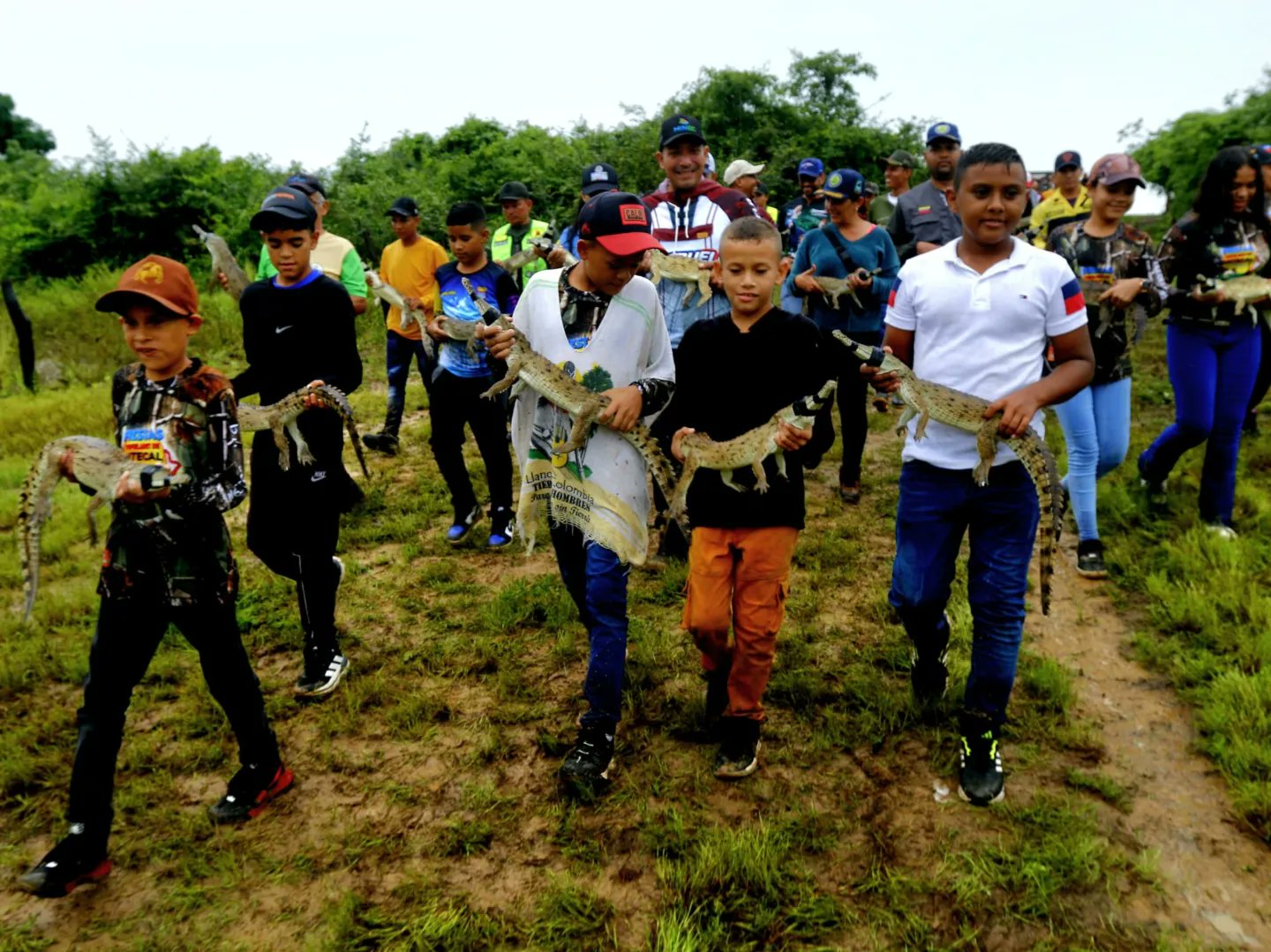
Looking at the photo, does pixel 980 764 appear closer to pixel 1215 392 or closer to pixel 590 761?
pixel 590 761

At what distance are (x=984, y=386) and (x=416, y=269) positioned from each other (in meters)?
5.50

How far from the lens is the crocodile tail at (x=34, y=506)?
9.05 feet

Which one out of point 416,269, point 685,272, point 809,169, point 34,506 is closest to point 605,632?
point 34,506

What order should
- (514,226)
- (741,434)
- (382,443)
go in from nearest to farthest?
(741,434) → (514,226) → (382,443)

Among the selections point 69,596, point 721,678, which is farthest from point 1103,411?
point 69,596

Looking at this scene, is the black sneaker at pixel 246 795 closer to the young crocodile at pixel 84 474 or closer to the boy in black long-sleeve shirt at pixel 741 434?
the young crocodile at pixel 84 474

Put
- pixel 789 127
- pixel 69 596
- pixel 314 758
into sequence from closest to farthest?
pixel 314 758 < pixel 69 596 < pixel 789 127

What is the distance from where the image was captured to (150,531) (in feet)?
9.18

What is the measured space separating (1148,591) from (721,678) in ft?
9.66

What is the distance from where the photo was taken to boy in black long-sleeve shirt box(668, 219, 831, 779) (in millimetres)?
3047

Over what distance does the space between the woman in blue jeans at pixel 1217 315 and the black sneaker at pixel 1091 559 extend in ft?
2.70

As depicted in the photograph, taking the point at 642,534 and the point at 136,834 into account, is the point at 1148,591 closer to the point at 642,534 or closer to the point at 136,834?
the point at 642,534

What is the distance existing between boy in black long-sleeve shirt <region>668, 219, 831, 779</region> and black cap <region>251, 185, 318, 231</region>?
194cm

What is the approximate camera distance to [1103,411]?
190 inches
